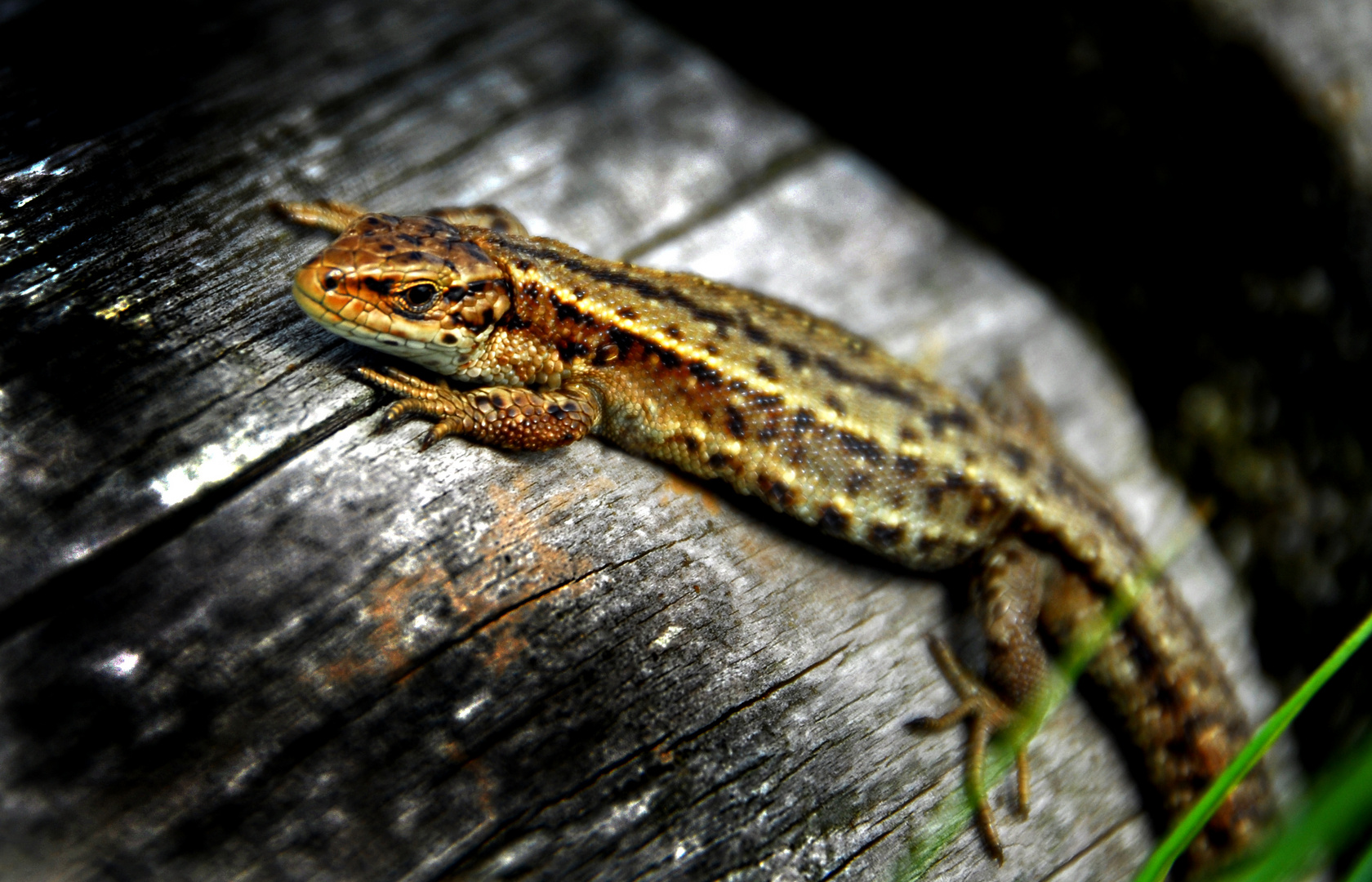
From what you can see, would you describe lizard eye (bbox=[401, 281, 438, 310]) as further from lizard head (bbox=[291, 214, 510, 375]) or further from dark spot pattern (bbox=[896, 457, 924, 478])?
dark spot pattern (bbox=[896, 457, 924, 478])

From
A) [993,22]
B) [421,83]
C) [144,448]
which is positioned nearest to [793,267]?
[993,22]

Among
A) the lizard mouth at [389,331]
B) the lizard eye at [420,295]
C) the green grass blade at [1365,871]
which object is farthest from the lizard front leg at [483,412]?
the green grass blade at [1365,871]

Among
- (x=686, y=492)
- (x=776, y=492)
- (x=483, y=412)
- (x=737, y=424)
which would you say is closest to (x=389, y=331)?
(x=483, y=412)

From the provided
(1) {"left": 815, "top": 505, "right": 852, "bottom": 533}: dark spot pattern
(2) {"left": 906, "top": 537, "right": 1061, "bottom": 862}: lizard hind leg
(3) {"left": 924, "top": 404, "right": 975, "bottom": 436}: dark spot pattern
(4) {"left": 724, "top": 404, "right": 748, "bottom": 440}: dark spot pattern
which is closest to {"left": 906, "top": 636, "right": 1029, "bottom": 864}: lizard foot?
(2) {"left": 906, "top": 537, "right": 1061, "bottom": 862}: lizard hind leg

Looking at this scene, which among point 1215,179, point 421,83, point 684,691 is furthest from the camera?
point 1215,179

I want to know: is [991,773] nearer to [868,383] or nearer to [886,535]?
[886,535]

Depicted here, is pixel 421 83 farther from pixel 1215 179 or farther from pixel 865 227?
pixel 1215 179
